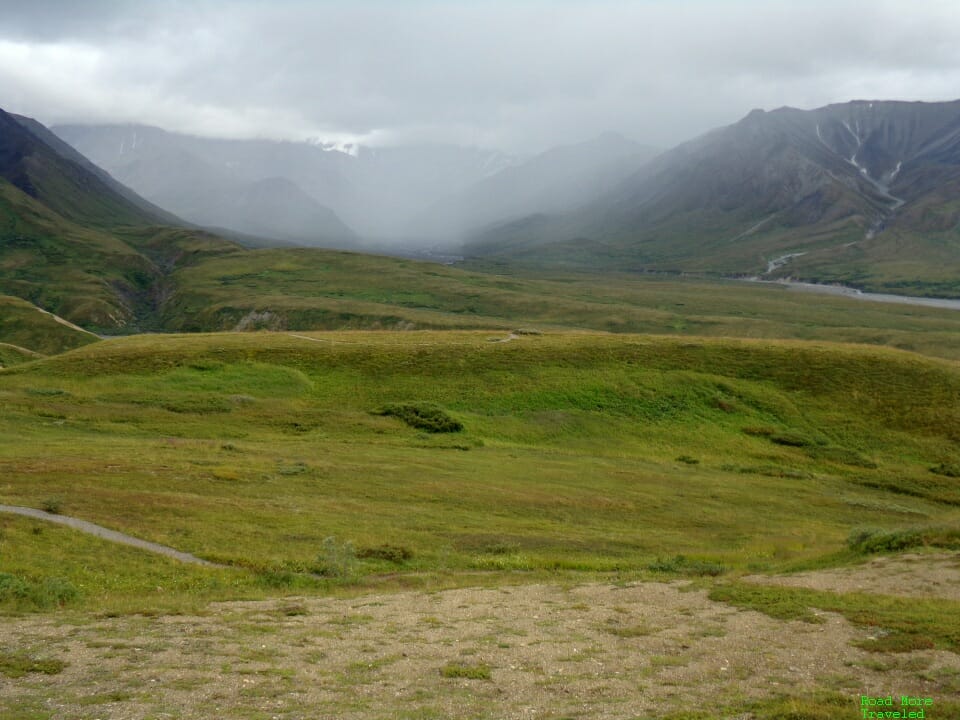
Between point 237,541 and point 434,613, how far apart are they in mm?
12603

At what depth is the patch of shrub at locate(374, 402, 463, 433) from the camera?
210 ft

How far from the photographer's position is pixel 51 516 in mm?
31781

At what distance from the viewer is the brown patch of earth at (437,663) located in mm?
15336

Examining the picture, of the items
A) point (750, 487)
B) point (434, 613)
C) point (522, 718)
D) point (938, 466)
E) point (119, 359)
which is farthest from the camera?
point (119, 359)

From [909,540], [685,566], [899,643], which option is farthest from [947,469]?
[899,643]

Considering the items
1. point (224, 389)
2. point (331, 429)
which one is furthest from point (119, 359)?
point (331, 429)

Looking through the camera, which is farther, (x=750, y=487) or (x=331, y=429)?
(x=331, y=429)

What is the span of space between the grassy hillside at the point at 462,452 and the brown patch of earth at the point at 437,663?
5.08 metres

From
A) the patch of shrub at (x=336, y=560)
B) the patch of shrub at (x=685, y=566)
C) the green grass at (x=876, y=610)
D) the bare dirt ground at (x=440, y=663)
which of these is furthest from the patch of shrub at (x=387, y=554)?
the green grass at (x=876, y=610)

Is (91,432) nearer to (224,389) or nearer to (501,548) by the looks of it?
(224,389)

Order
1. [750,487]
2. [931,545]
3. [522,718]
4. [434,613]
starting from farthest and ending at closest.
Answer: [750,487] → [931,545] → [434,613] → [522,718]

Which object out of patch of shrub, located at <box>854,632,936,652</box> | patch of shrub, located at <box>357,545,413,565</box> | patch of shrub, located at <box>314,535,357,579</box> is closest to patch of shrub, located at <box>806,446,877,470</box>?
patch of shrub, located at <box>357,545,413,565</box>

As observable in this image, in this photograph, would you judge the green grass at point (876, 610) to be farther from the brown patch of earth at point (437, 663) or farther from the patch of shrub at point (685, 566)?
the patch of shrub at point (685, 566)

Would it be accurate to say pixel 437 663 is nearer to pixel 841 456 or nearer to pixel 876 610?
pixel 876 610
